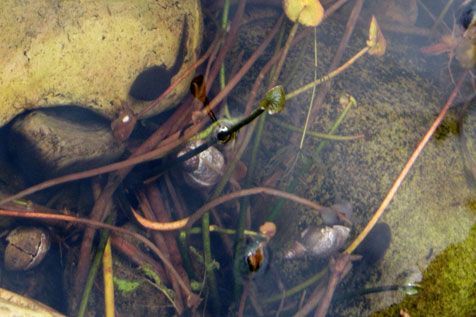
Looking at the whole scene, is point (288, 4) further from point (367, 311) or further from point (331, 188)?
point (367, 311)

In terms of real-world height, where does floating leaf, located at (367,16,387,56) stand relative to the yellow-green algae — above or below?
above

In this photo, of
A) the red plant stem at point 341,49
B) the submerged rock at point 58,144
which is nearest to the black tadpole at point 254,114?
the submerged rock at point 58,144

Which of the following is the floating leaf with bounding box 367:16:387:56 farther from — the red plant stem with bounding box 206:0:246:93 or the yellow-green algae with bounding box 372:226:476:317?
the yellow-green algae with bounding box 372:226:476:317

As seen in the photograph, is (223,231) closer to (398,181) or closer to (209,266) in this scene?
(209,266)

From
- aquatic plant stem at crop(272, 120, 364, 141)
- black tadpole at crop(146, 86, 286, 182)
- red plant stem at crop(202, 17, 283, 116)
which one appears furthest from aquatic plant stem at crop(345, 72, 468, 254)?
red plant stem at crop(202, 17, 283, 116)

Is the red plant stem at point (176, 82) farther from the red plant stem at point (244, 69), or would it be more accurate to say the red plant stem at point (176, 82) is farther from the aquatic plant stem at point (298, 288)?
the aquatic plant stem at point (298, 288)
